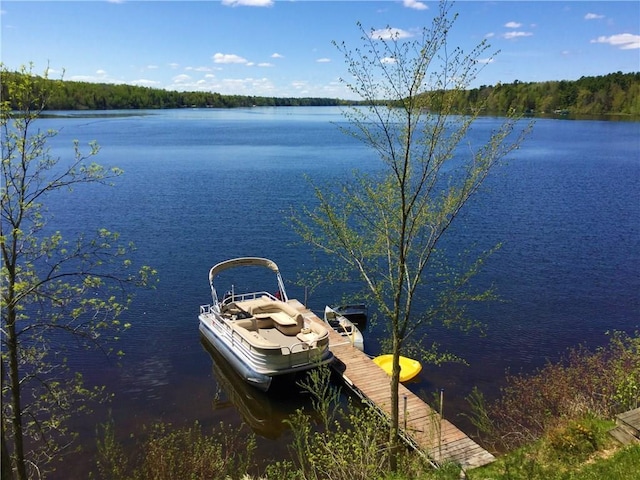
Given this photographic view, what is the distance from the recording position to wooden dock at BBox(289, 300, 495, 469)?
1318 centimetres

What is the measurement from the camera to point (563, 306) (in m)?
25.7

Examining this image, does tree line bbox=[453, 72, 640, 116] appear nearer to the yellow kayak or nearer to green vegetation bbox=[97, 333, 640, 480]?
the yellow kayak

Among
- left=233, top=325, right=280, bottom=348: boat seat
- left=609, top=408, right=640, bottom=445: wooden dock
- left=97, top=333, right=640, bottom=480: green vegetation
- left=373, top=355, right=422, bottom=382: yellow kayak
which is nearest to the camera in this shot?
left=97, top=333, right=640, bottom=480: green vegetation

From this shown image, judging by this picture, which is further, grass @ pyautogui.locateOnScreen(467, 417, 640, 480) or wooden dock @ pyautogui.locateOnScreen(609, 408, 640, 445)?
wooden dock @ pyautogui.locateOnScreen(609, 408, 640, 445)

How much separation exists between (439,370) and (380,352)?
2.70 m

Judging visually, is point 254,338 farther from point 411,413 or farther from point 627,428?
point 627,428

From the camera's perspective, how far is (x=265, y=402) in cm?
1834

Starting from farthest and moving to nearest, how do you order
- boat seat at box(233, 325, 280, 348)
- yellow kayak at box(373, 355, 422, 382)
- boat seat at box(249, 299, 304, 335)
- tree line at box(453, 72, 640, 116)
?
tree line at box(453, 72, 640, 116), boat seat at box(249, 299, 304, 335), yellow kayak at box(373, 355, 422, 382), boat seat at box(233, 325, 280, 348)

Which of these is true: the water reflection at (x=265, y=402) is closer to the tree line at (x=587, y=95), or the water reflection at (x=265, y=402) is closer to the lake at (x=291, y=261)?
the lake at (x=291, y=261)

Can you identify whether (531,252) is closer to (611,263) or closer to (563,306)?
(611,263)

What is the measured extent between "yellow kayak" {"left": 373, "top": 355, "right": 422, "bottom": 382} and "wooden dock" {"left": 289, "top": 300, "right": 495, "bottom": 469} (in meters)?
0.41

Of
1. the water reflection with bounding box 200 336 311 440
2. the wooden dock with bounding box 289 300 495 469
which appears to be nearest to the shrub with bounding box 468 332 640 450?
the wooden dock with bounding box 289 300 495 469

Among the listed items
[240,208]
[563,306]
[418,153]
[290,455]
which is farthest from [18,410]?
[240,208]

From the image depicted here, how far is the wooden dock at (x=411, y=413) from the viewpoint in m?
13.2
